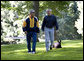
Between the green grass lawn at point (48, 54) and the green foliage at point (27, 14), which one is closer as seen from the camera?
the green grass lawn at point (48, 54)

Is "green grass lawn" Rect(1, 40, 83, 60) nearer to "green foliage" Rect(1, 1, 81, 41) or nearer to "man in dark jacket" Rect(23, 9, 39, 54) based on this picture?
"man in dark jacket" Rect(23, 9, 39, 54)

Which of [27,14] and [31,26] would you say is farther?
[27,14]

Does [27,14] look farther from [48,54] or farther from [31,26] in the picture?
[48,54]

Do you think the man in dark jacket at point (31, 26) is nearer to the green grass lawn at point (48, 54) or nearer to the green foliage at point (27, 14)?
the green grass lawn at point (48, 54)

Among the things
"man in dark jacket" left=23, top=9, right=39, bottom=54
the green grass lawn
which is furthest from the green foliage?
"man in dark jacket" left=23, top=9, right=39, bottom=54

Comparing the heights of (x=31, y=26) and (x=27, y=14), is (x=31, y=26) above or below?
below

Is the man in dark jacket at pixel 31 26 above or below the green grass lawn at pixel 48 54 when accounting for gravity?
above

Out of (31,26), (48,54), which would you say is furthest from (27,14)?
(48,54)

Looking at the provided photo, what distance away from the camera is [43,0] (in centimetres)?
2022

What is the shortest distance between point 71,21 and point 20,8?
25669 millimetres

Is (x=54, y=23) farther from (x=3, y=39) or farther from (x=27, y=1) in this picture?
(x=3, y=39)

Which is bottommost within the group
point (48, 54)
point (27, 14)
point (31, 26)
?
point (48, 54)

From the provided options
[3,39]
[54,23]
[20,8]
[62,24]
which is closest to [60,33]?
A: [62,24]

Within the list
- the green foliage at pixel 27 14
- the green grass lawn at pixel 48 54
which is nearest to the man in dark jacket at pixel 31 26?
the green grass lawn at pixel 48 54
